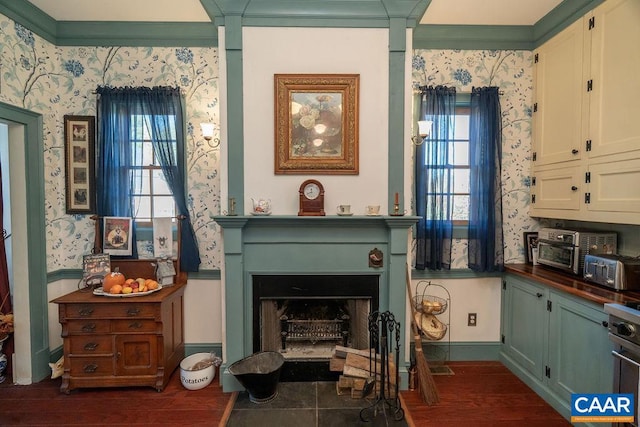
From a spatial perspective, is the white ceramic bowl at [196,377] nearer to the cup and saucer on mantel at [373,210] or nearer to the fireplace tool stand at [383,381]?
the fireplace tool stand at [383,381]

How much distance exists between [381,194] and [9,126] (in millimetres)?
3014

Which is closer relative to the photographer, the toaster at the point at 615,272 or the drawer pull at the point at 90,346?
the toaster at the point at 615,272

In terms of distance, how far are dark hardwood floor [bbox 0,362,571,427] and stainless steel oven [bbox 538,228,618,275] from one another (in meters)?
1.04

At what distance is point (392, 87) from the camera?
7.98 ft

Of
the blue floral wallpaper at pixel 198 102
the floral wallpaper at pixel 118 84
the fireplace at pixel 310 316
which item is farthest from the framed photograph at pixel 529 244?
the floral wallpaper at pixel 118 84

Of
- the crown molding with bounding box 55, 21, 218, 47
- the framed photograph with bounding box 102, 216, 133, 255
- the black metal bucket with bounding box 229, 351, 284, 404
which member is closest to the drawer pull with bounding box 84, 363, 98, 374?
the framed photograph with bounding box 102, 216, 133, 255

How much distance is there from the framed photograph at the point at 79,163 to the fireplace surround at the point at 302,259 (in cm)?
149

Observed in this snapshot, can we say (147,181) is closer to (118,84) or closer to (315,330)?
(118,84)

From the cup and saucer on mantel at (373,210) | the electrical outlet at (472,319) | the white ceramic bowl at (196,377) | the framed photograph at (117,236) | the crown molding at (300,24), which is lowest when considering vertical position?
the white ceramic bowl at (196,377)

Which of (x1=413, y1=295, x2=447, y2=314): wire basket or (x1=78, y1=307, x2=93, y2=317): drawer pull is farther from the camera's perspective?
(x1=413, y1=295, x2=447, y2=314): wire basket

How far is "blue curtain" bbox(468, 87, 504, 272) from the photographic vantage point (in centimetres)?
281

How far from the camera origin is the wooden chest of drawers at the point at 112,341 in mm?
2410

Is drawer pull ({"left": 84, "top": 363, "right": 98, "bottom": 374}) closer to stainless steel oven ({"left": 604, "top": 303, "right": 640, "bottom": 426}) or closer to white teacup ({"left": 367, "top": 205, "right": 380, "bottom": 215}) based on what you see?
white teacup ({"left": 367, "top": 205, "right": 380, "bottom": 215})

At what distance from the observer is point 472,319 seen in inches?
117
